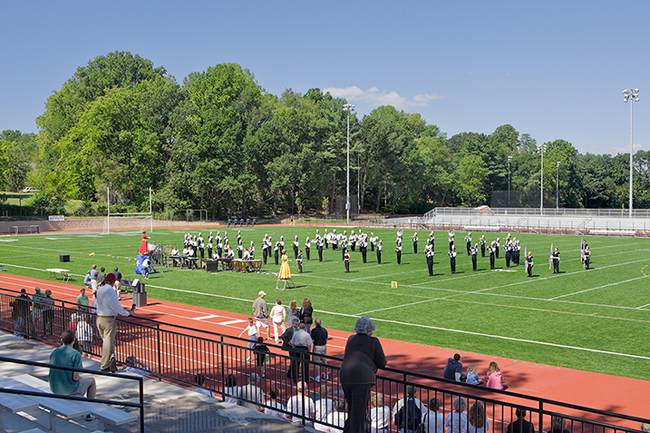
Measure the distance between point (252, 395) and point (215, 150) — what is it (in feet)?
225

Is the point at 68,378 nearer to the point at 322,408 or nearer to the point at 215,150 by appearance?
the point at 322,408

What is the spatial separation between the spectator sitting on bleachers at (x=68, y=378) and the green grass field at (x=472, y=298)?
29.0ft

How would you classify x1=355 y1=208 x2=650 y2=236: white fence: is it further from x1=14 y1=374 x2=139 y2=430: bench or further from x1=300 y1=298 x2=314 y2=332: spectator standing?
x1=14 y1=374 x2=139 y2=430: bench

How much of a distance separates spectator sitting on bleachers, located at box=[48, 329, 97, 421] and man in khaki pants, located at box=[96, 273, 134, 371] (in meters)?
1.30

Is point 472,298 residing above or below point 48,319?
below

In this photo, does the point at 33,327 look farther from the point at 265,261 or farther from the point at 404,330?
the point at 265,261

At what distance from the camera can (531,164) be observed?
113 metres

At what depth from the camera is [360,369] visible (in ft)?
17.9

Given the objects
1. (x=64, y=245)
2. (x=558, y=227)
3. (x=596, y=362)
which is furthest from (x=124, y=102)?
(x=596, y=362)

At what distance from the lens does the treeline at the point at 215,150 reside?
73.1 meters

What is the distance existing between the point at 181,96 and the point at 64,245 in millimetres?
39051

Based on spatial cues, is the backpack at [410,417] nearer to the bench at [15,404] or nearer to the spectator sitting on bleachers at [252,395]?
the spectator sitting on bleachers at [252,395]

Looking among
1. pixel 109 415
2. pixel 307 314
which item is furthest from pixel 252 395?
pixel 307 314

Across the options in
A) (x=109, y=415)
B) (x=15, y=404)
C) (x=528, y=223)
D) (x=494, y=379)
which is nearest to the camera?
(x=15, y=404)
